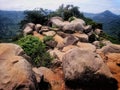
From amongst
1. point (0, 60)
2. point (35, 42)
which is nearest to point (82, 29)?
point (35, 42)

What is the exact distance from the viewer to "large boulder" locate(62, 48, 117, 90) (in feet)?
56.1

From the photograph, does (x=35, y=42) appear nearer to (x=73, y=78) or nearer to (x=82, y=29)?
(x=73, y=78)

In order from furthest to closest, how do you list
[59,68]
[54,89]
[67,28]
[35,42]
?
[67,28] < [35,42] < [59,68] < [54,89]

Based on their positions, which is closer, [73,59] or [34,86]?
[34,86]

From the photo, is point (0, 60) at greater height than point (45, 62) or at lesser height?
greater

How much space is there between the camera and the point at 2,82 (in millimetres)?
12852

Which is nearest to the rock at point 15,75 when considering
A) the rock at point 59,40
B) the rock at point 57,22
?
the rock at point 59,40

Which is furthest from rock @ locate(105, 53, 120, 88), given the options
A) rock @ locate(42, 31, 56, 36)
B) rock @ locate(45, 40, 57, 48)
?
rock @ locate(42, 31, 56, 36)

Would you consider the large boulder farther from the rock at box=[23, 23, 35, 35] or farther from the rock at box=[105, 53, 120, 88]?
the rock at box=[23, 23, 35, 35]

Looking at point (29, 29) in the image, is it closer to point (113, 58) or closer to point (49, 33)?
point (49, 33)

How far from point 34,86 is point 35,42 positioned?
11756mm

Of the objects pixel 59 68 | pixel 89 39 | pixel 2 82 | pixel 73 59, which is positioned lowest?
pixel 89 39

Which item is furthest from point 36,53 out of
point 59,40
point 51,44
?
point 59,40

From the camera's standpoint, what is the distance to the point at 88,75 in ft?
56.0
